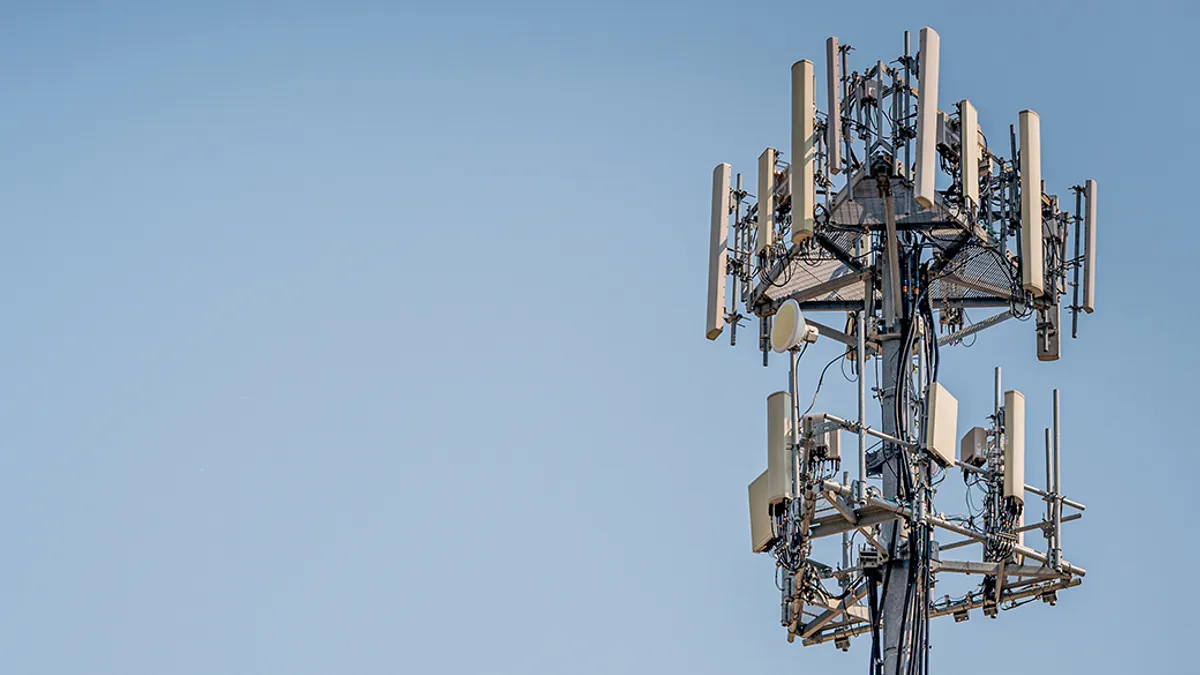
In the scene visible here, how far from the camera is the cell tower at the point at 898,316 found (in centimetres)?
2912

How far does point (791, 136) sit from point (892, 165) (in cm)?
132

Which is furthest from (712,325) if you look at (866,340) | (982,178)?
(982,178)

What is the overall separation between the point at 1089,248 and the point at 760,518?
610cm

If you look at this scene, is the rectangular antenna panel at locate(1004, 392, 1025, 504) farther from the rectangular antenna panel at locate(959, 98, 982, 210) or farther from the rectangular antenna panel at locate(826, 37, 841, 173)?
the rectangular antenna panel at locate(826, 37, 841, 173)

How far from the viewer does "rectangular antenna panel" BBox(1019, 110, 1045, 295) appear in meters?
30.3

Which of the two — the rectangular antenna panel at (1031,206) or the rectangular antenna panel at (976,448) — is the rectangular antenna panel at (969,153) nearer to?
the rectangular antenna panel at (1031,206)

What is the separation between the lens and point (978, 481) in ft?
97.8

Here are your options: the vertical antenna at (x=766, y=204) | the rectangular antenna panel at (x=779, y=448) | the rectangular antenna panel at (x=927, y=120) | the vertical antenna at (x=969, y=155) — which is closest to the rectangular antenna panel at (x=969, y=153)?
the vertical antenna at (x=969, y=155)

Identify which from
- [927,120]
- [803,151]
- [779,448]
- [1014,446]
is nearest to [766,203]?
[803,151]

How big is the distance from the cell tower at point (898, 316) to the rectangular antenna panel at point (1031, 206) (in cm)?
2

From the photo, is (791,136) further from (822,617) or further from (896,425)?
(822,617)

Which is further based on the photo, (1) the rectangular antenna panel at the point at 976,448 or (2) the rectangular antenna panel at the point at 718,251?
(2) the rectangular antenna panel at the point at 718,251

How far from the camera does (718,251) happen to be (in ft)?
107

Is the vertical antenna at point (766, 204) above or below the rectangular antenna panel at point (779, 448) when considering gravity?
above
